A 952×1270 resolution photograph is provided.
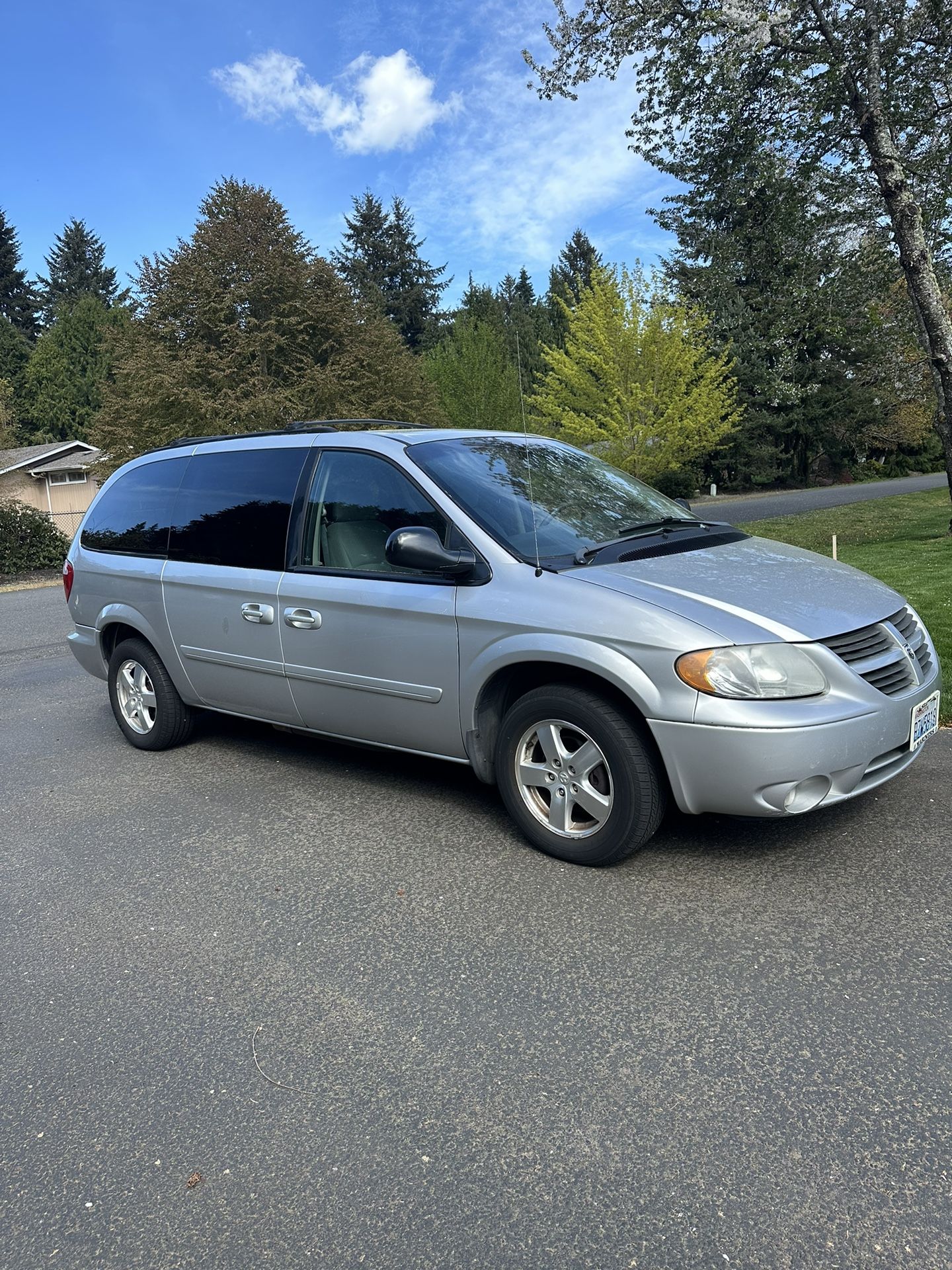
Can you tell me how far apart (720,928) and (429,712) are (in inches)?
64.0

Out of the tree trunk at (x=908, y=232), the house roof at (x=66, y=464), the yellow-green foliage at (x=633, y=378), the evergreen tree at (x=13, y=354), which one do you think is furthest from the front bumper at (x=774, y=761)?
the evergreen tree at (x=13, y=354)

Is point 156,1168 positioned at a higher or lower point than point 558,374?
lower

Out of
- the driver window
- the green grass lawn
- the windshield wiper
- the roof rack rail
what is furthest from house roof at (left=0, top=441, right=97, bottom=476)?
the windshield wiper

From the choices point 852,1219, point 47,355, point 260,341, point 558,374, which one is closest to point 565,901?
point 852,1219

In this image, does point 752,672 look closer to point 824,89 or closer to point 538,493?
point 538,493

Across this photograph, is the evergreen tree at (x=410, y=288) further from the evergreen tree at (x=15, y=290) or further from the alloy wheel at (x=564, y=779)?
the alloy wheel at (x=564, y=779)

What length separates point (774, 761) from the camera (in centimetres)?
348

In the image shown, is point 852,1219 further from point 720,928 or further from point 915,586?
point 915,586

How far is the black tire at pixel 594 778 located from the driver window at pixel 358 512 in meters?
0.96

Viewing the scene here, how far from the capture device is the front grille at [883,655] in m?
3.70

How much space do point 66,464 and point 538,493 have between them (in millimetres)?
46280

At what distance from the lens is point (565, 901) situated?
3.70 m

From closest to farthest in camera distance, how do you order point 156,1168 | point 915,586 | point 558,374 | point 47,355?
point 156,1168 < point 915,586 < point 558,374 < point 47,355

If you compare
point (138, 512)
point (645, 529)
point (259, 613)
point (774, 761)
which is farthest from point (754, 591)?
point (138, 512)
